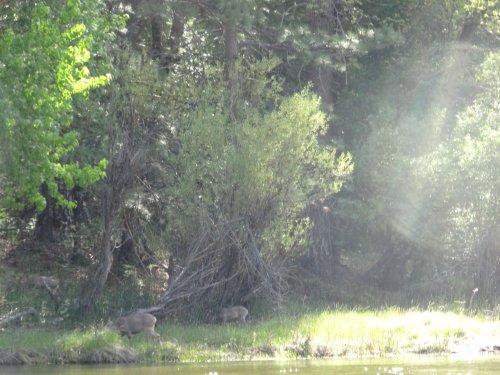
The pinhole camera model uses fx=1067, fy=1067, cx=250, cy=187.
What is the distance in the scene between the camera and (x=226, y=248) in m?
22.6

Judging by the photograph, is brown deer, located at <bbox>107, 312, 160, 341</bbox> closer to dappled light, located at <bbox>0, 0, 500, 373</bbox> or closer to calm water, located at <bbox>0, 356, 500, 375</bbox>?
dappled light, located at <bbox>0, 0, 500, 373</bbox>

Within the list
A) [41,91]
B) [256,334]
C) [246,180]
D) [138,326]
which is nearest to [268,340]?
[256,334]

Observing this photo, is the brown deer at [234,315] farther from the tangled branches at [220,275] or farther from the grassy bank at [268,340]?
the tangled branches at [220,275]

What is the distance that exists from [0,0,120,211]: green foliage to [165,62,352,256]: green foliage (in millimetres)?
3116

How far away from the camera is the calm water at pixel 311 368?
53.9ft

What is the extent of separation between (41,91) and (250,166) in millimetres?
5264

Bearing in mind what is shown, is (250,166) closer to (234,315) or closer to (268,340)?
(234,315)

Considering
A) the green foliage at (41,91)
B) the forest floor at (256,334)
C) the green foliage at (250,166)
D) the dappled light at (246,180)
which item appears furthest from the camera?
the green foliage at (250,166)

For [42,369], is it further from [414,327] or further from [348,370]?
[414,327]

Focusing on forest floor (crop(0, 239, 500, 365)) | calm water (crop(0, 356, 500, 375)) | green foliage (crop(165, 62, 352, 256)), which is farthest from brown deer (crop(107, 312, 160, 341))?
green foliage (crop(165, 62, 352, 256))

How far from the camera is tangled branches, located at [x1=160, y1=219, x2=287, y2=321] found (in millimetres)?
22198

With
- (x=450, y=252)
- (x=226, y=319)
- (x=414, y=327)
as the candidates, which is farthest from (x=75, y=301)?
(x=450, y=252)

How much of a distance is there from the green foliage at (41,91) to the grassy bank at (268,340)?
2.76m

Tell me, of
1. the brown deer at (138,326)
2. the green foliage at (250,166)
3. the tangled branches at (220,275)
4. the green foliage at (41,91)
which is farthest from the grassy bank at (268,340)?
the green foliage at (41,91)
